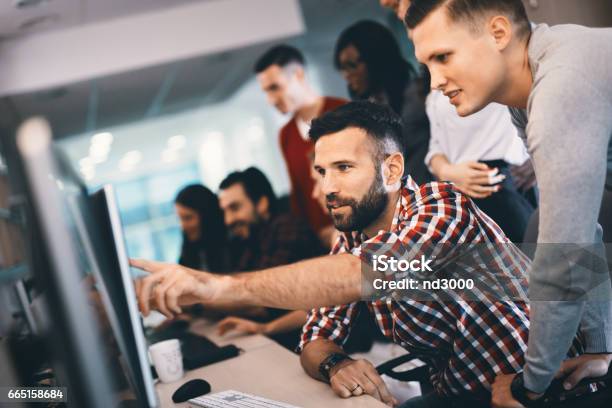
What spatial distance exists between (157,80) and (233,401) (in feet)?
15.4

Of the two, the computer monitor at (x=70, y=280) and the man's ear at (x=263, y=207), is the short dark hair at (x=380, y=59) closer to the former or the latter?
the man's ear at (x=263, y=207)

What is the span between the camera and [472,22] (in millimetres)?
1216

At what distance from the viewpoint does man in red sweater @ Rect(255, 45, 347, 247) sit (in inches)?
88.7

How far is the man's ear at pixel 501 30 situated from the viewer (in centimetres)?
120

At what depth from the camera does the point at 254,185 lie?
267 cm

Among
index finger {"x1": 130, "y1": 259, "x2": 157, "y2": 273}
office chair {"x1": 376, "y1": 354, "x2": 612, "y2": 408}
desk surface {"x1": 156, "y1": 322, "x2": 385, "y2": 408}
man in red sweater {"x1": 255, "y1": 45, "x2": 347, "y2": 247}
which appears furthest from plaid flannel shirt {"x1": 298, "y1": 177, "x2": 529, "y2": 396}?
man in red sweater {"x1": 255, "y1": 45, "x2": 347, "y2": 247}

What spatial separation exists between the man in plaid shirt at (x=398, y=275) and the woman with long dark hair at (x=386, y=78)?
237 mm

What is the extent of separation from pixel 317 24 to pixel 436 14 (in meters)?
2.96

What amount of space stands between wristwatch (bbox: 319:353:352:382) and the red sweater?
974mm

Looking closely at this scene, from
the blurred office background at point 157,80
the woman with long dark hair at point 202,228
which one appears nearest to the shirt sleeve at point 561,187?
the blurred office background at point 157,80

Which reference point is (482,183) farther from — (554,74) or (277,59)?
(277,59)

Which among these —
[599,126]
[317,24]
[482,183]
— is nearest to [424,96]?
[482,183]

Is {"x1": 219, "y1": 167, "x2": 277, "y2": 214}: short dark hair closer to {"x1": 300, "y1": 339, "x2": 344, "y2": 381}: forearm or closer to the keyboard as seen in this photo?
{"x1": 300, "y1": 339, "x2": 344, "y2": 381}: forearm

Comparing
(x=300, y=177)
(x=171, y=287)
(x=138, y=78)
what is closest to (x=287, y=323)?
(x=300, y=177)
